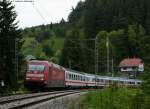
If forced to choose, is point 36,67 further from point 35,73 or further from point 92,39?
point 92,39

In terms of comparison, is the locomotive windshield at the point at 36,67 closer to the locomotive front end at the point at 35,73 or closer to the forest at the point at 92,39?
the locomotive front end at the point at 35,73

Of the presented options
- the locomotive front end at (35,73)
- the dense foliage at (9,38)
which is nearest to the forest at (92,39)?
the dense foliage at (9,38)

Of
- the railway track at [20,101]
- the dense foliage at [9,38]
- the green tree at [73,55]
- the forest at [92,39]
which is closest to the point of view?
the railway track at [20,101]

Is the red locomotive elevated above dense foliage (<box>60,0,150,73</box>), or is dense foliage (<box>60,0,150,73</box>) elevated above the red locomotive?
dense foliage (<box>60,0,150,73</box>)

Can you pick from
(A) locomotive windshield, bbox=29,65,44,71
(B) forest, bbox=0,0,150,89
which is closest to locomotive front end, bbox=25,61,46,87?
(A) locomotive windshield, bbox=29,65,44,71

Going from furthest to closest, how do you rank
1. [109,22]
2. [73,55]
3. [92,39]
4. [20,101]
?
[109,22] → [73,55] → [92,39] → [20,101]

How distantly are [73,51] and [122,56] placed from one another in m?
31.7

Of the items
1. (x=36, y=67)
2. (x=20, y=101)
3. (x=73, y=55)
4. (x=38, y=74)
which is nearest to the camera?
(x=20, y=101)

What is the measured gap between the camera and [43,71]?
48844mm

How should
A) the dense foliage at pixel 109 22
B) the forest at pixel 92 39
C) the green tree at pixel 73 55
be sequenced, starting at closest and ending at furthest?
Answer: the forest at pixel 92 39 → the dense foliage at pixel 109 22 → the green tree at pixel 73 55

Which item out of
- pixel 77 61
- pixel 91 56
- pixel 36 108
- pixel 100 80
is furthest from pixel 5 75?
pixel 91 56

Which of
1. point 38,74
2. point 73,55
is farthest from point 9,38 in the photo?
point 73,55

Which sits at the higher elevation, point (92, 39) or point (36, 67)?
point (92, 39)

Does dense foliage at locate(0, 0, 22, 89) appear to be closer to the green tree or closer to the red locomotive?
the red locomotive
